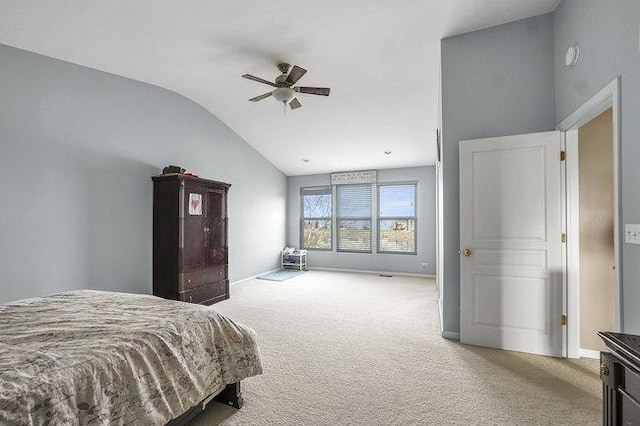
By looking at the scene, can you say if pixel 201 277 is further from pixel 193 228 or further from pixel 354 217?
pixel 354 217

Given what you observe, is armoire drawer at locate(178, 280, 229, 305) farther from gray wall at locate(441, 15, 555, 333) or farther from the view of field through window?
gray wall at locate(441, 15, 555, 333)

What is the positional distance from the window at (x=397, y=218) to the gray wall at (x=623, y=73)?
429 centimetres

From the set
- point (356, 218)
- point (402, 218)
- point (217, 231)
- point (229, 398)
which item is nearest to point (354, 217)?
point (356, 218)

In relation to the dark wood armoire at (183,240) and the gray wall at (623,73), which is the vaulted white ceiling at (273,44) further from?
the dark wood armoire at (183,240)

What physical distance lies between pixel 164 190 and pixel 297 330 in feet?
8.53

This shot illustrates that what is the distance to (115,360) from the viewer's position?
135cm

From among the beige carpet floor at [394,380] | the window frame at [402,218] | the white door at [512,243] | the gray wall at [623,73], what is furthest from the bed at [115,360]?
the window frame at [402,218]

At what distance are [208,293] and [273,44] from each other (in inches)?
135

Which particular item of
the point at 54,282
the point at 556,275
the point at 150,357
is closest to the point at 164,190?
the point at 54,282

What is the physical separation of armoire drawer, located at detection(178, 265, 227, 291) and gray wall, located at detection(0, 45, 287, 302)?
53cm

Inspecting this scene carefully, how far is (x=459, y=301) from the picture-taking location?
3.06 meters

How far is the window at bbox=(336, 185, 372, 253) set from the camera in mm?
7043

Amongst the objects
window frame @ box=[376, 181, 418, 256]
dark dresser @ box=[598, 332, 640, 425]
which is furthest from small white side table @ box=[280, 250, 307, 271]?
dark dresser @ box=[598, 332, 640, 425]

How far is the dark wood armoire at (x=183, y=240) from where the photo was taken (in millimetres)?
3971
